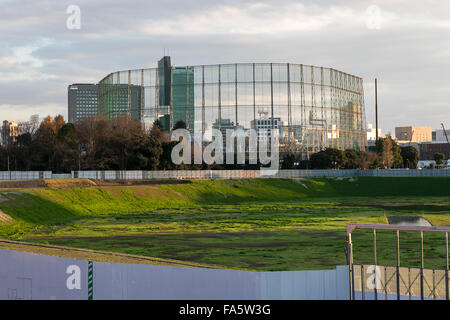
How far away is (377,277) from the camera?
26281mm

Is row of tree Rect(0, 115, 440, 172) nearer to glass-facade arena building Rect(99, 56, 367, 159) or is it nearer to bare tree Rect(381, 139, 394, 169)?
glass-facade arena building Rect(99, 56, 367, 159)

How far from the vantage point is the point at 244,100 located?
160m

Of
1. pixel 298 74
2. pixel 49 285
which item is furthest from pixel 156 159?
pixel 49 285

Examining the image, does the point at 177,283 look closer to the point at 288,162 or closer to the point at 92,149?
the point at 92,149

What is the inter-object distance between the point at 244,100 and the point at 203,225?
100 meters

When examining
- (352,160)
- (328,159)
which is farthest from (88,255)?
(352,160)

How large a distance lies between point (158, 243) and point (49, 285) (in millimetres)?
21735

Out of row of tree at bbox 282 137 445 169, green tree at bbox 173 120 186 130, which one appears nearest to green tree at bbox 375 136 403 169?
row of tree at bbox 282 137 445 169

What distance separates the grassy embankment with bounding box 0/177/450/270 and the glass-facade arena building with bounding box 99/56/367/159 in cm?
4542

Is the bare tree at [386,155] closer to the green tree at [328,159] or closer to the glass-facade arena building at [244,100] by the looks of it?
the glass-facade arena building at [244,100]

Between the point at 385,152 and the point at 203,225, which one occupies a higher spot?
the point at 385,152

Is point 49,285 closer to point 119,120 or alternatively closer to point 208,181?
point 208,181

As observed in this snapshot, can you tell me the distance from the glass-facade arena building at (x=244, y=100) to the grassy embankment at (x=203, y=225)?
45424 mm

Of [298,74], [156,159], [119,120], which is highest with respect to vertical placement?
[298,74]
